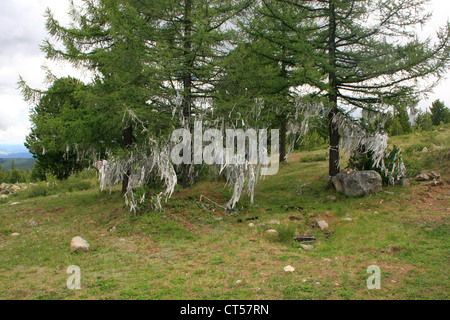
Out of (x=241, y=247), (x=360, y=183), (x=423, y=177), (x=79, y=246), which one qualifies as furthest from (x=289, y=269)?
(x=423, y=177)

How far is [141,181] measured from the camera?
1022 centimetres

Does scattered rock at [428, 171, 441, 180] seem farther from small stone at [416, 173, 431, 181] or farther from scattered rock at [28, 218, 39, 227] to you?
scattered rock at [28, 218, 39, 227]

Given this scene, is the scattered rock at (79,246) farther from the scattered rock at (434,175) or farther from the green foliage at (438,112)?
the green foliage at (438,112)

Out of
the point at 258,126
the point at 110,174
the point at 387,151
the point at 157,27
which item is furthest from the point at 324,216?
the point at 157,27

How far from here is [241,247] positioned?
745cm

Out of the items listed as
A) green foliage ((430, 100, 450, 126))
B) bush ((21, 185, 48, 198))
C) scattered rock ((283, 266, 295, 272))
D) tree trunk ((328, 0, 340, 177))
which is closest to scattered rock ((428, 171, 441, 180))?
tree trunk ((328, 0, 340, 177))

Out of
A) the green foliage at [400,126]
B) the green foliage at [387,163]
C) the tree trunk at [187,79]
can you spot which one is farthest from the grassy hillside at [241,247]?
the green foliage at [400,126]

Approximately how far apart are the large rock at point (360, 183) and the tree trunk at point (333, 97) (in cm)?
118

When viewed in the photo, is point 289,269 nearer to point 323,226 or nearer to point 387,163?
point 323,226

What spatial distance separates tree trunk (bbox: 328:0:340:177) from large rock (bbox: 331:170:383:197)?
1179mm

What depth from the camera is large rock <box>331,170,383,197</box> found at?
1105cm
